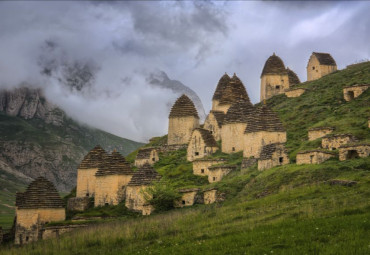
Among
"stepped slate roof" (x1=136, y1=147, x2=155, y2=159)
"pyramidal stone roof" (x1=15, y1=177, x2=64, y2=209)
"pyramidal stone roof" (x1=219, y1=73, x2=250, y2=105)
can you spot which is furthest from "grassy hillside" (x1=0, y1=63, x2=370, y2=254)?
"pyramidal stone roof" (x1=219, y1=73, x2=250, y2=105)

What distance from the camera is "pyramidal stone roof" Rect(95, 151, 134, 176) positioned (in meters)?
47.0

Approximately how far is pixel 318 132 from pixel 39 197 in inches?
946

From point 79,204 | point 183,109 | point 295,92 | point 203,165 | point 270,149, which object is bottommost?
point 79,204

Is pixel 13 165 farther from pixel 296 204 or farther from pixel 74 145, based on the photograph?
pixel 296 204

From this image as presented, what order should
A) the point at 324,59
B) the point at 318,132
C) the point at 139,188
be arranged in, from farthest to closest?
1. the point at 324,59
2. the point at 318,132
3. the point at 139,188

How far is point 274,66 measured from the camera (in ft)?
240

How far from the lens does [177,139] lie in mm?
59219

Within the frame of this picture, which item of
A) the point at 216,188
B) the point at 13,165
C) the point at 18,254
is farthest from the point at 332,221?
the point at 13,165

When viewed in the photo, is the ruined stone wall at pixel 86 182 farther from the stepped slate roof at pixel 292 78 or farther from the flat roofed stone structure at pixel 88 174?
the stepped slate roof at pixel 292 78

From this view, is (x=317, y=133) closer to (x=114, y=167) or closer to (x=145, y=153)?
(x=114, y=167)

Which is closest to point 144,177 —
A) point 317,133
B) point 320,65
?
point 317,133

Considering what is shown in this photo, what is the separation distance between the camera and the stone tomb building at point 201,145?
50.8m

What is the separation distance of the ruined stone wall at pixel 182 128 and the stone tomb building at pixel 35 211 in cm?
1771

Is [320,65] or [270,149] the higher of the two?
[320,65]
